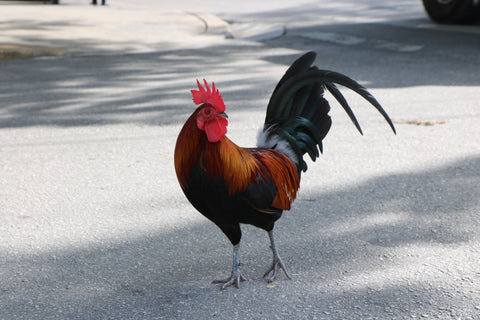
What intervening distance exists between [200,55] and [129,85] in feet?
9.48

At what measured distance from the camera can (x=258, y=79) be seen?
365 inches

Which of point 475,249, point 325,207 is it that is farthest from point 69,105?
point 475,249

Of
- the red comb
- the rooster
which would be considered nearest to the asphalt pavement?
the rooster

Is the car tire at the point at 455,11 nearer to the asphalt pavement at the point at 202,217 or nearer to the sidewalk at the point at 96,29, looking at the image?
the asphalt pavement at the point at 202,217

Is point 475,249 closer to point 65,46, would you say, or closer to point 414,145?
point 414,145

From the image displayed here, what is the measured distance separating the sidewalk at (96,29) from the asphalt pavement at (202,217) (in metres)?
0.89

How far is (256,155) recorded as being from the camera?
342cm

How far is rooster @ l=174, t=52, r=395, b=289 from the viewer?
3.00 metres

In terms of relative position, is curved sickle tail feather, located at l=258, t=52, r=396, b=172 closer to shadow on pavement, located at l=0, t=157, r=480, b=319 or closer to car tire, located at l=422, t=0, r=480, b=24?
shadow on pavement, located at l=0, t=157, r=480, b=319

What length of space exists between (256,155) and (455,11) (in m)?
12.8

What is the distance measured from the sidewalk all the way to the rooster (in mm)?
8819

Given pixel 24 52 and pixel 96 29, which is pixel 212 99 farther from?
pixel 96 29

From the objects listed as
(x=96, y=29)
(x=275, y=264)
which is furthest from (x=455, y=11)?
(x=275, y=264)

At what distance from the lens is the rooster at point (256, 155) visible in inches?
118
